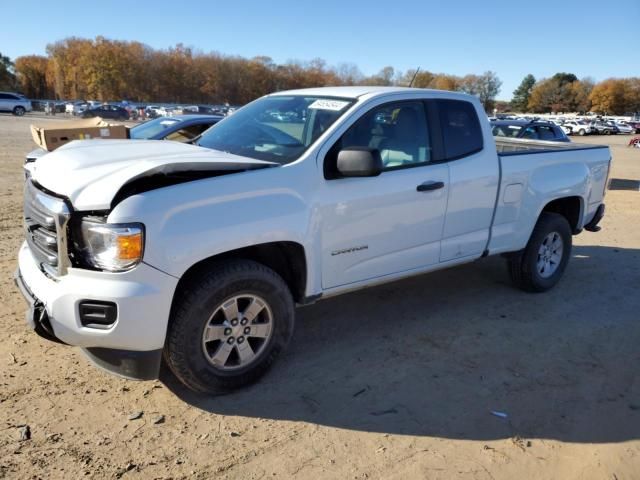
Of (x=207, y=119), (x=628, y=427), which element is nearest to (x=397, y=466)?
(x=628, y=427)

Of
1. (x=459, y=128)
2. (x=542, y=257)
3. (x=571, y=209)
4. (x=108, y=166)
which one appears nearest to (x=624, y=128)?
(x=571, y=209)

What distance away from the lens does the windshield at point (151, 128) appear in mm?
8352

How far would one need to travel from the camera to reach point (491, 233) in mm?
4848

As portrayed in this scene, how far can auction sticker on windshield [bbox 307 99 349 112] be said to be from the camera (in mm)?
3965

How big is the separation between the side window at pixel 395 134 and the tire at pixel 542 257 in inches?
70.6

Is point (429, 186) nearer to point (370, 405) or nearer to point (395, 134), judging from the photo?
point (395, 134)

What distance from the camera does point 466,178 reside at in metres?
4.43

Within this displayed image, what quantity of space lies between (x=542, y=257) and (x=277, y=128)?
318cm

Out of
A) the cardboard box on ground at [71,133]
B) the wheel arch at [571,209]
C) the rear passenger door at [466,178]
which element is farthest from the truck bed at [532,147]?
the cardboard box on ground at [71,133]

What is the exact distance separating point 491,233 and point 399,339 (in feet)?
4.47

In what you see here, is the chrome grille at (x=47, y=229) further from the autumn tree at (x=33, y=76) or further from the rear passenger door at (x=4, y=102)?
the autumn tree at (x=33, y=76)

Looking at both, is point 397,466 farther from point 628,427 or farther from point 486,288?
point 486,288

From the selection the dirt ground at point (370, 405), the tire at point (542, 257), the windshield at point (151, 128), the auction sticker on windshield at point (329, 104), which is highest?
the auction sticker on windshield at point (329, 104)

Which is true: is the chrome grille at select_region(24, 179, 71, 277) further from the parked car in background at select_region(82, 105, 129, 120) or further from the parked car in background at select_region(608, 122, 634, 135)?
the parked car in background at select_region(608, 122, 634, 135)
